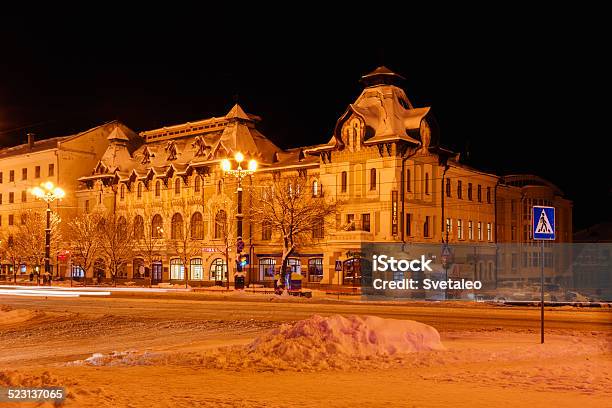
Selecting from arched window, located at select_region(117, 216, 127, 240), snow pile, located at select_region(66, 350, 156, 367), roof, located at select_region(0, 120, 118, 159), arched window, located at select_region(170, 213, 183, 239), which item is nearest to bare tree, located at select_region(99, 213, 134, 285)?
arched window, located at select_region(117, 216, 127, 240)

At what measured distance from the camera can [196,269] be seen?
66.1 m

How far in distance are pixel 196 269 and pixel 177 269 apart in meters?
2.61

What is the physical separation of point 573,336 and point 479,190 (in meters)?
47.9

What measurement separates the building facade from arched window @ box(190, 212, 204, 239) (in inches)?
4.2

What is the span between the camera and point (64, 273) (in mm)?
77750

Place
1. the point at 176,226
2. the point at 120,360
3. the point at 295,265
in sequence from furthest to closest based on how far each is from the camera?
the point at 176,226, the point at 295,265, the point at 120,360

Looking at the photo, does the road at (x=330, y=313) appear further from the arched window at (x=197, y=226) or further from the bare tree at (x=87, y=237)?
the bare tree at (x=87, y=237)

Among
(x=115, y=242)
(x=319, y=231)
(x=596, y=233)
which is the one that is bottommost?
(x=115, y=242)

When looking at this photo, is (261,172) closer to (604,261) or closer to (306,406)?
(604,261)

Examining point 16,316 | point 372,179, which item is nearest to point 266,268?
point 372,179

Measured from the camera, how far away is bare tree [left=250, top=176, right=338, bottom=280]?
48.8m

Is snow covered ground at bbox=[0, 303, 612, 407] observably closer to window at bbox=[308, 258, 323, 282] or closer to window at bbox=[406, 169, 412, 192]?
window at bbox=[406, 169, 412, 192]

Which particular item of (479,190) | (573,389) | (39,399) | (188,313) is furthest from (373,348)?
(479,190)

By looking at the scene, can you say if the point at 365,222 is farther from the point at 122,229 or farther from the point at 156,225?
the point at 122,229
